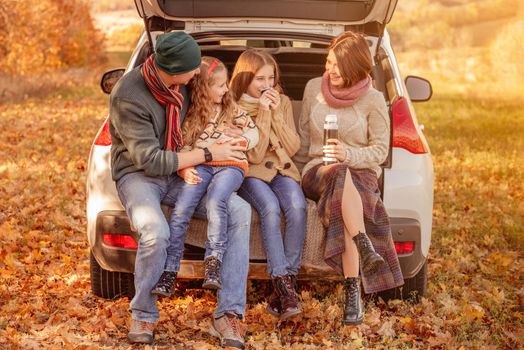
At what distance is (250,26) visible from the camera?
5668mm

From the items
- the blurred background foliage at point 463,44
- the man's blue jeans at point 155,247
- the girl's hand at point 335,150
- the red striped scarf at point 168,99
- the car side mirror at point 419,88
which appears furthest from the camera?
the blurred background foliage at point 463,44

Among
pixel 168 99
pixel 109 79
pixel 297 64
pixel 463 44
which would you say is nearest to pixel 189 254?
pixel 168 99

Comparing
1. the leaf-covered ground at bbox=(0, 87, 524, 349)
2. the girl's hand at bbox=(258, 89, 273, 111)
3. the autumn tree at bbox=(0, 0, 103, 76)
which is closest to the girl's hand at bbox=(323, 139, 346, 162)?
the girl's hand at bbox=(258, 89, 273, 111)

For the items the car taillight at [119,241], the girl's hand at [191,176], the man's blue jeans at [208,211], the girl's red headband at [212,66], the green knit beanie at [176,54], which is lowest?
the car taillight at [119,241]

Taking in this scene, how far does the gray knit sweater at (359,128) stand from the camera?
4918 mm

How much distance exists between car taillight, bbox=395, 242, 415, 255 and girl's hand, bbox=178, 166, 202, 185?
3.87ft

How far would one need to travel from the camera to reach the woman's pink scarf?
5.00 meters

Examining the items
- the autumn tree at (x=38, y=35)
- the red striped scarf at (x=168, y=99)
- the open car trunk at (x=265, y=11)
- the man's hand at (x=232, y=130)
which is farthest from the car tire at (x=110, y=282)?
the autumn tree at (x=38, y=35)

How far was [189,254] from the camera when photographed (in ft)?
15.8

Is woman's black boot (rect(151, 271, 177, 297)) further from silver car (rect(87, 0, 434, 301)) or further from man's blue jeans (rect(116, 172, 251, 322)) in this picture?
silver car (rect(87, 0, 434, 301))

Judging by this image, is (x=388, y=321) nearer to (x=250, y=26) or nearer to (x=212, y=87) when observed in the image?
(x=212, y=87)

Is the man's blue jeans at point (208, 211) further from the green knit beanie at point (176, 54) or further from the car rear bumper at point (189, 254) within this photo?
the green knit beanie at point (176, 54)

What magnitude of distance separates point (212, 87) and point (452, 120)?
14.2 m

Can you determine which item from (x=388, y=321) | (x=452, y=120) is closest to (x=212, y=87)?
(x=388, y=321)
